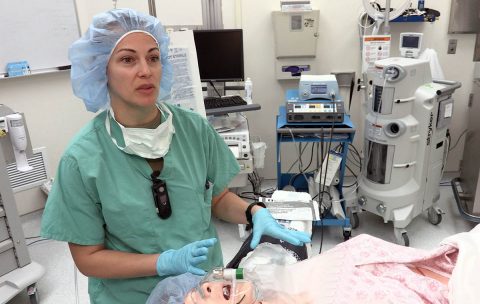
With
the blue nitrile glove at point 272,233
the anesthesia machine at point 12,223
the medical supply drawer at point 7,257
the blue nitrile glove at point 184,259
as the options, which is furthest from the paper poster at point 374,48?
the medical supply drawer at point 7,257

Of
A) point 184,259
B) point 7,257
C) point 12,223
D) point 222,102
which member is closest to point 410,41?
point 222,102

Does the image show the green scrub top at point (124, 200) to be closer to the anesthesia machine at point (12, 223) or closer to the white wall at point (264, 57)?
the anesthesia machine at point (12, 223)

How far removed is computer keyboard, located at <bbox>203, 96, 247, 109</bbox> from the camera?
2615 mm

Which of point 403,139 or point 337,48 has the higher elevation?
point 337,48

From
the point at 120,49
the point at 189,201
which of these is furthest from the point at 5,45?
the point at 189,201

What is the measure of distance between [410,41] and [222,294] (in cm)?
212

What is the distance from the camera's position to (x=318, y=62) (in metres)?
3.15

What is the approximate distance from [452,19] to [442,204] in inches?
54.9

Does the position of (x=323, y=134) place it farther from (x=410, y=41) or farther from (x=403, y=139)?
(x=410, y=41)

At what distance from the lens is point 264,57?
316 centimetres

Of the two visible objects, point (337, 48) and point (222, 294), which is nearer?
point (222, 294)

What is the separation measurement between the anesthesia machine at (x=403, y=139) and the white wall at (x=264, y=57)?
0.80 meters

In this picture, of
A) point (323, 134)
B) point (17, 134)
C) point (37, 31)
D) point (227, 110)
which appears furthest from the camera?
point (37, 31)

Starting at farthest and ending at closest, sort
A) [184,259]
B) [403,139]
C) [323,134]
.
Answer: [323,134]
[403,139]
[184,259]
